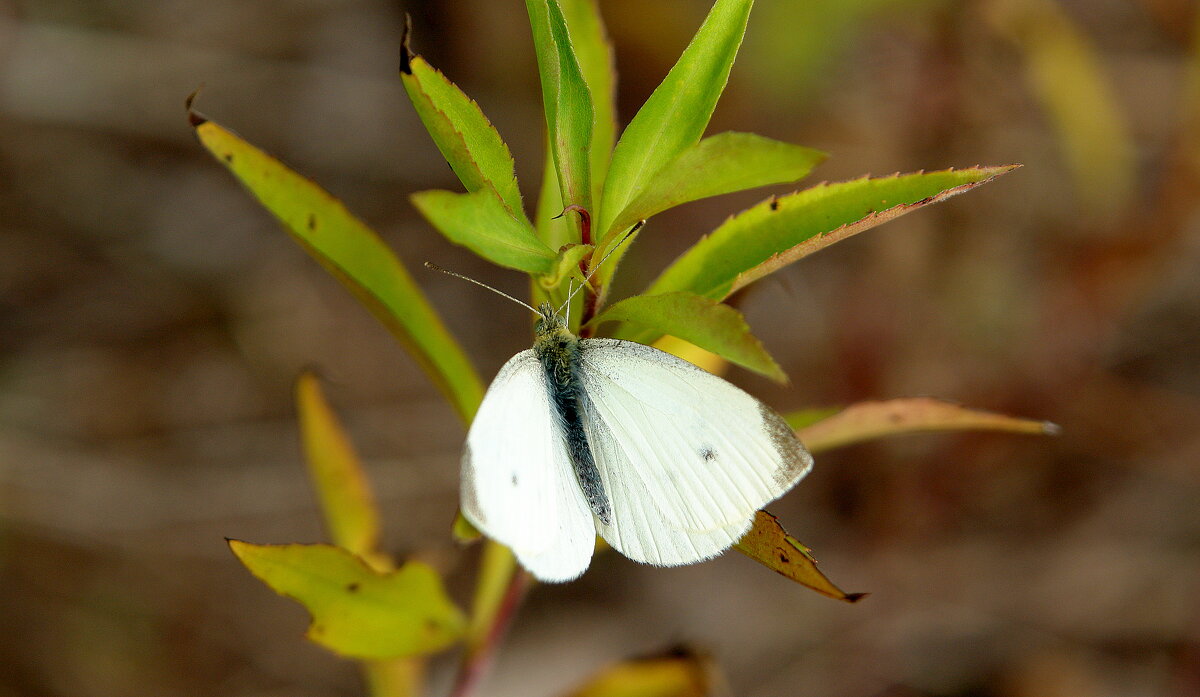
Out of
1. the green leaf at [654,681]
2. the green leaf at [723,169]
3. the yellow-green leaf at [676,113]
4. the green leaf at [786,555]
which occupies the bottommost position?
the green leaf at [654,681]

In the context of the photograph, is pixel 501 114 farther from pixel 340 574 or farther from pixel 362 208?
pixel 340 574

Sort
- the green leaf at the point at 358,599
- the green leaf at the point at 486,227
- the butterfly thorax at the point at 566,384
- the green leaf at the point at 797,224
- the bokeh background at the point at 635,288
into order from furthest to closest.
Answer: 1. the bokeh background at the point at 635,288
2. the butterfly thorax at the point at 566,384
3. the green leaf at the point at 358,599
4. the green leaf at the point at 797,224
5. the green leaf at the point at 486,227

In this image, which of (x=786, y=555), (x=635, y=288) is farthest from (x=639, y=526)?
(x=635, y=288)

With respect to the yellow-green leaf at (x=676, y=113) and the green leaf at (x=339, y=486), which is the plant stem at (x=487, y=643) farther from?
the yellow-green leaf at (x=676, y=113)

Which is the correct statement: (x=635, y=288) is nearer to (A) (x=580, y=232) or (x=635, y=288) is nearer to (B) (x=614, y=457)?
(B) (x=614, y=457)

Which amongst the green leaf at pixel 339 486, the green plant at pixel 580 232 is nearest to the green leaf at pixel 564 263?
the green plant at pixel 580 232

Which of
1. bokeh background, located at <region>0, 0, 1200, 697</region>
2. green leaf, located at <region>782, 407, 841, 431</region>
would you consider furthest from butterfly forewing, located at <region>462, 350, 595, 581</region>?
bokeh background, located at <region>0, 0, 1200, 697</region>

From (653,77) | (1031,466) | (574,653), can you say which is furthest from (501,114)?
(1031,466)

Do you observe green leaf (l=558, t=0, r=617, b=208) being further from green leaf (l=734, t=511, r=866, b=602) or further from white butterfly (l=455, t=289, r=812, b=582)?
green leaf (l=734, t=511, r=866, b=602)
